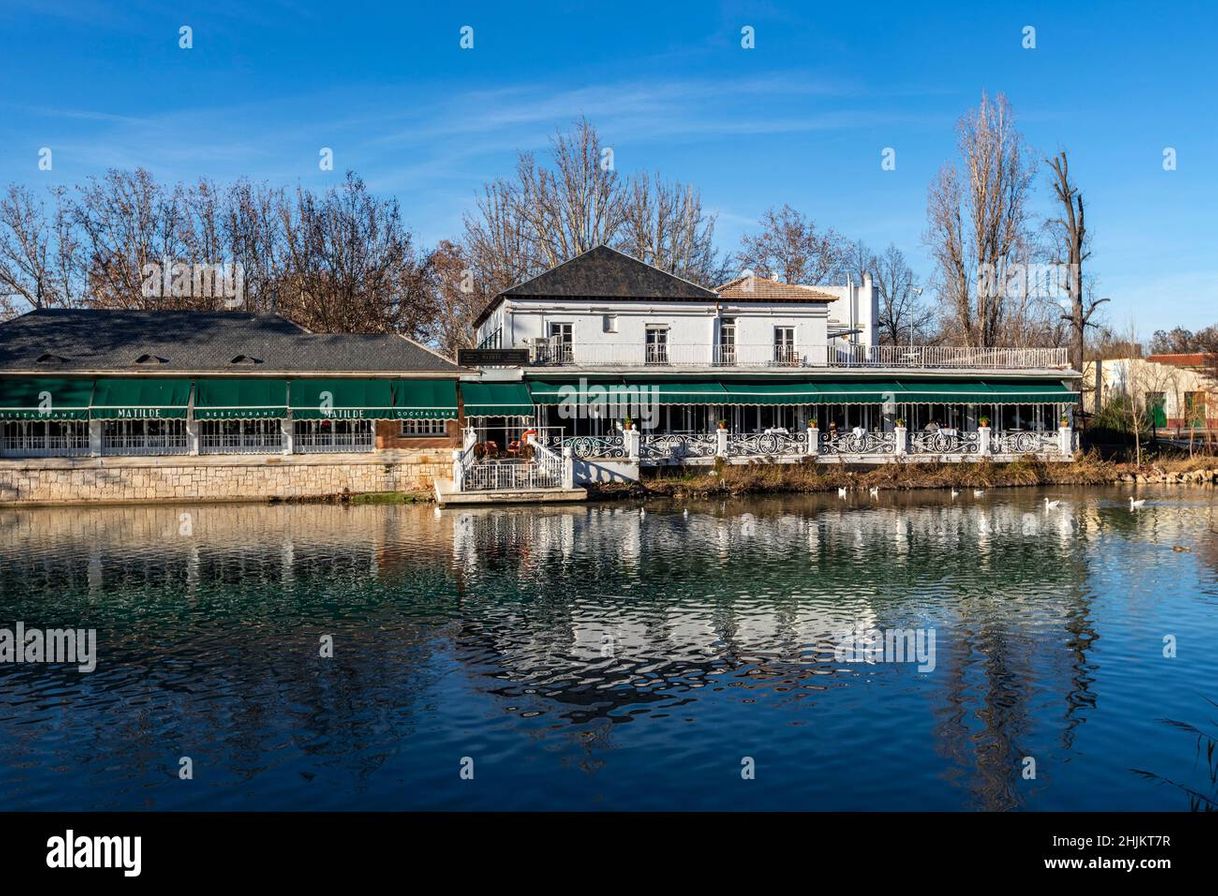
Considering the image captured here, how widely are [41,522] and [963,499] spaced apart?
2834 cm

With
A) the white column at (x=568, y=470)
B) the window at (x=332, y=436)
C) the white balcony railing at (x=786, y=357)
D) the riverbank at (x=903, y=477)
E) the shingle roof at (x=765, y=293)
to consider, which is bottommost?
the riverbank at (x=903, y=477)

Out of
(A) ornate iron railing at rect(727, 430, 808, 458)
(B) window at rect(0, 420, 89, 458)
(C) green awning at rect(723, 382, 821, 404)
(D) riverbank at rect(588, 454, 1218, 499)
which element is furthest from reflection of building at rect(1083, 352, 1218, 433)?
(B) window at rect(0, 420, 89, 458)

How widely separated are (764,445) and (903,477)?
5.24 meters

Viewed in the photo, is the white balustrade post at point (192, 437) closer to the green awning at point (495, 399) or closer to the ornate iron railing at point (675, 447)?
the green awning at point (495, 399)

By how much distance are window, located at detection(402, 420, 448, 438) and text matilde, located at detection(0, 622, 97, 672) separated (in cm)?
2127

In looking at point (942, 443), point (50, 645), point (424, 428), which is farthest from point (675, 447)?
point (50, 645)

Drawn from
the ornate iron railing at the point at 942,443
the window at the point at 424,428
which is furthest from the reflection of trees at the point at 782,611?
the ornate iron railing at the point at 942,443

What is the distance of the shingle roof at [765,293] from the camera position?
40.2 m

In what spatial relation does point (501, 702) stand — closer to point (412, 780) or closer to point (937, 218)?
point (412, 780)

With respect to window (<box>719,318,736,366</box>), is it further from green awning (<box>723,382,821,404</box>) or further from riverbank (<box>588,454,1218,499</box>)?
riverbank (<box>588,454,1218,499</box>)

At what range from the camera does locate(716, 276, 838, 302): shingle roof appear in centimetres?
4025

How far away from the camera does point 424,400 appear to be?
3578 centimetres

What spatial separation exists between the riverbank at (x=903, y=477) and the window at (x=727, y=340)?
5.38m
